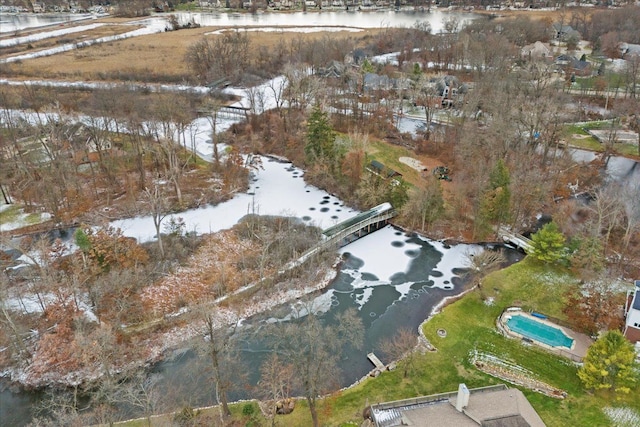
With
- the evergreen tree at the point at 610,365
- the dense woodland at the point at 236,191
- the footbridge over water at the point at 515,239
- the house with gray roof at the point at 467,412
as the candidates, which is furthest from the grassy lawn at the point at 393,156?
the house with gray roof at the point at 467,412

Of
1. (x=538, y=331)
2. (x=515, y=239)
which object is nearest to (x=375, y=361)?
(x=538, y=331)

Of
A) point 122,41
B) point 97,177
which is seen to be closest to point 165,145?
point 97,177

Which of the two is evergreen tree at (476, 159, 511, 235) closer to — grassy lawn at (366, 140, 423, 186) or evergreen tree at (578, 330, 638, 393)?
grassy lawn at (366, 140, 423, 186)

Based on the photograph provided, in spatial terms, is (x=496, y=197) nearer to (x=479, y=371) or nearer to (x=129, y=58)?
(x=479, y=371)

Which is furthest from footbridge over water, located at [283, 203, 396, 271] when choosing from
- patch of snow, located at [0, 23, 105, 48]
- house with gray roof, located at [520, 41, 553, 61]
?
patch of snow, located at [0, 23, 105, 48]

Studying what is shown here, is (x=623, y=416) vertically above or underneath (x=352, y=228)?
underneath

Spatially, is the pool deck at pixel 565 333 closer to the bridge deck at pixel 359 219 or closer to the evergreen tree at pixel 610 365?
the evergreen tree at pixel 610 365
